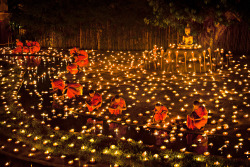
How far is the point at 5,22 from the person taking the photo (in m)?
20.0

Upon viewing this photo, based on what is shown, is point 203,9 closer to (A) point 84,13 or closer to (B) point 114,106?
(B) point 114,106

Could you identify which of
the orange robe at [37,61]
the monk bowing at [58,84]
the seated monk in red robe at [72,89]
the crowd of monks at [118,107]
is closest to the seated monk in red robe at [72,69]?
the crowd of monks at [118,107]

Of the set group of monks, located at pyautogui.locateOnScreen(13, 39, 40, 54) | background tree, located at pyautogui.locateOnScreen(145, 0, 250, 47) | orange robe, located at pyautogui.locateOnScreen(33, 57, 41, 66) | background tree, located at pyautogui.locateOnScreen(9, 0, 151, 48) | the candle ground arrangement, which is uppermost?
background tree, located at pyautogui.locateOnScreen(9, 0, 151, 48)

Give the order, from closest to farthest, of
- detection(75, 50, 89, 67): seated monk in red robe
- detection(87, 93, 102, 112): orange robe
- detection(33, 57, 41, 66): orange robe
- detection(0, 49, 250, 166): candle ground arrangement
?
detection(0, 49, 250, 166): candle ground arrangement
detection(87, 93, 102, 112): orange robe
detection(75, 50, 89, 67): seated monk in red robe
detection(33, 57, 41, 66): orange robe

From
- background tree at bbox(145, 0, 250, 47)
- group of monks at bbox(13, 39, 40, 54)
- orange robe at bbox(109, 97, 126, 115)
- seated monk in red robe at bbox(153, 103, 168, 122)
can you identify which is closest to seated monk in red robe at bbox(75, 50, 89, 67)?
background tree at bbox(145, 0, 250, 47)

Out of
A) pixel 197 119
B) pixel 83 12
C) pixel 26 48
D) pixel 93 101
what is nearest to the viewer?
pixel 197 119

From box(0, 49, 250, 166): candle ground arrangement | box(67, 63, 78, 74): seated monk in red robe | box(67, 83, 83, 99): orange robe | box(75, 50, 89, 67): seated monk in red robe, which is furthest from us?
box(75, 50, 89, 67): seated monk in red robe

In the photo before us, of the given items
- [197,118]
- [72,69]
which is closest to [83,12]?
[72,69]

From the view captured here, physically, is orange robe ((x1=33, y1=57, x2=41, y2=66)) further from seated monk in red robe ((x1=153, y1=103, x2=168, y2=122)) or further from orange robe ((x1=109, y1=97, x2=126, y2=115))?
seated monk in red robe ((x1=153, y1=103, x2=168, y2=122))

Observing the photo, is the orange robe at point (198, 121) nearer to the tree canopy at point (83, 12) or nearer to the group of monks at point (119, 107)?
the group of monks at point (119, 107)

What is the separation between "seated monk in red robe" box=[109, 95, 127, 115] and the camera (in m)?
7.17

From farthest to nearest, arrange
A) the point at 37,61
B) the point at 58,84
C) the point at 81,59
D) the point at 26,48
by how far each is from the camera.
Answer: the point at 26,48 → the point at 37,61 → the point at 81,59 → the point at 58,84

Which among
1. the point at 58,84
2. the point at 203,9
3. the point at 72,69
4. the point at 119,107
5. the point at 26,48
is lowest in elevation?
the point at 119,107

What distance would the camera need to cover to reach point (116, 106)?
7.19m
